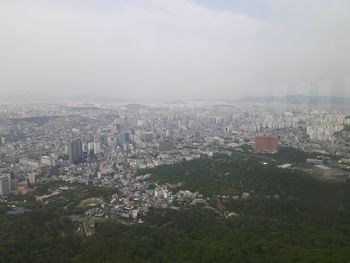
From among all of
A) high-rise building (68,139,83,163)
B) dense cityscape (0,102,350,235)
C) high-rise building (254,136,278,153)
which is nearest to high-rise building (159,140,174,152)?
dense cityscape (0,102,350,235)

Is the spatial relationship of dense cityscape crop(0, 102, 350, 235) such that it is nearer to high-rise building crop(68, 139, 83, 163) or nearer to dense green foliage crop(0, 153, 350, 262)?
high-rise building crop(68, 139, 83, 163)

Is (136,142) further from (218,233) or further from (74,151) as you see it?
(218,233)

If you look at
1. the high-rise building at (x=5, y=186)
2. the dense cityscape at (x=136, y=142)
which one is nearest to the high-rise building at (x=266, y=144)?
the dense cityscape at (x=136, y=142)

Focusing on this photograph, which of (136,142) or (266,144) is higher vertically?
(266,144)

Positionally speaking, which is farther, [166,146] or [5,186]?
[166,146]

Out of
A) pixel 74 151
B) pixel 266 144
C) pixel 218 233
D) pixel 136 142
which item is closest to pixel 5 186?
pixel 74 151

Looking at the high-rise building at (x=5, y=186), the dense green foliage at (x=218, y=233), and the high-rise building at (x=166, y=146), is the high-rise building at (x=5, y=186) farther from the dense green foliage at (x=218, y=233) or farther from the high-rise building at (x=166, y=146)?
the high-rise building at (x=166, y=146)
